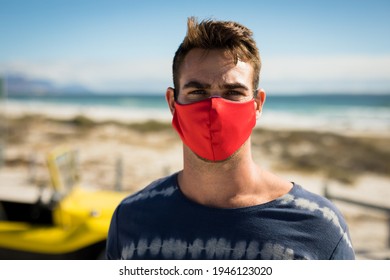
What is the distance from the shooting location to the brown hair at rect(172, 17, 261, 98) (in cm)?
130

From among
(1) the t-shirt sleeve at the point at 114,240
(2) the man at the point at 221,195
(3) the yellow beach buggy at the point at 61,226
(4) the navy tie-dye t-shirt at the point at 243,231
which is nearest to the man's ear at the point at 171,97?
(2) the man at the point at 221,195

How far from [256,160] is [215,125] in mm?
14190

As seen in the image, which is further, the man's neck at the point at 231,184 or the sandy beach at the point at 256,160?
the sandy beach at the point at 256,160

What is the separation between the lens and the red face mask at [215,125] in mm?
1396

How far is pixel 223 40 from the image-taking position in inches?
51.3

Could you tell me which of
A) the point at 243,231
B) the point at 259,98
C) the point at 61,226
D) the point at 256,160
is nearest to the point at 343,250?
the point at 243,231

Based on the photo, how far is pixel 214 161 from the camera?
4.67 ft

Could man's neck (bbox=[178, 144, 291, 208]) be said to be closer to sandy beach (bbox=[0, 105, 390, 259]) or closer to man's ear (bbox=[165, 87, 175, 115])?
man's ear (bbox=[165, 87, 175, 115])

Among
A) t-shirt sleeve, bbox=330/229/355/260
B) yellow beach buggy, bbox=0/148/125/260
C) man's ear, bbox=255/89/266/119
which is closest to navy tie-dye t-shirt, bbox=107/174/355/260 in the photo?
t-shirt sleeve, bbox=330/229/355/260

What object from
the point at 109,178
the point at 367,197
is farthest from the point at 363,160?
the point at 109,178

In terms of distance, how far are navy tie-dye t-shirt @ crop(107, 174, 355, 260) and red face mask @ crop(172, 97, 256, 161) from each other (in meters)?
0.20

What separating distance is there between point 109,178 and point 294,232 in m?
10.4

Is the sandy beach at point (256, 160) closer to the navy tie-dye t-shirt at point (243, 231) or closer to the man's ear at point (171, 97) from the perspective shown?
the navy tie-dye t-shirt at point (243, 231)
